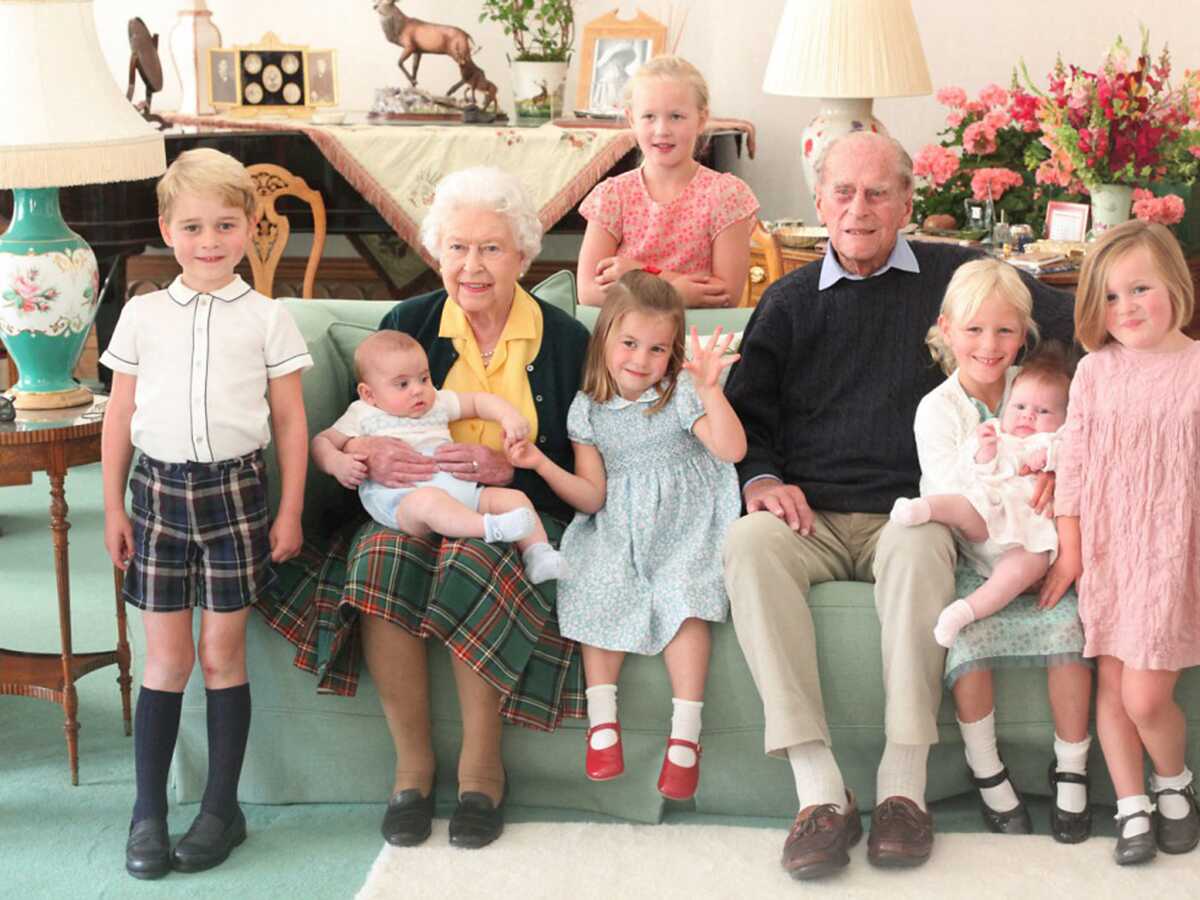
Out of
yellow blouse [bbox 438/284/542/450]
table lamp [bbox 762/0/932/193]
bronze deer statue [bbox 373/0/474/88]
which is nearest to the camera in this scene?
yellow blouse [bbox 438/284/542/450]

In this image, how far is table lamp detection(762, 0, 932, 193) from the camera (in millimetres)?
3951

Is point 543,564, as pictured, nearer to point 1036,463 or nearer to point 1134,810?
point 1036,463

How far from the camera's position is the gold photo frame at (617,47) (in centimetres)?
541

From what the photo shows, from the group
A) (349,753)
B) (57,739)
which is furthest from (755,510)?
(57,739)

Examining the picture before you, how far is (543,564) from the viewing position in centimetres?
246

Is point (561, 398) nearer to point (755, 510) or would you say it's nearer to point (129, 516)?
point (755, 510)

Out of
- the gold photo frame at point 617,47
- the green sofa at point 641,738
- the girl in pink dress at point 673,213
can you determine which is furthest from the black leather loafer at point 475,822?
the gold photo frame at point 617,47

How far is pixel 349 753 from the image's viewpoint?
256 centimetres

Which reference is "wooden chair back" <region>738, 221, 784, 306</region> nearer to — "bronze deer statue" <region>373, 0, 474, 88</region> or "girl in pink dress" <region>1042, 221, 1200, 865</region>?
"girl in pink dress" <region>1042, 221, 1200, 865</region>

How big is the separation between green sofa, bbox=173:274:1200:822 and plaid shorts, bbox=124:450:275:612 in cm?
15

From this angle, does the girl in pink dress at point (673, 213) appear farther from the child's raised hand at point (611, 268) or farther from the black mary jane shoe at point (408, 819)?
the black mary jane shoe at point (408, 819)

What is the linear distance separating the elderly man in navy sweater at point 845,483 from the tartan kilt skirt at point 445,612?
318mm

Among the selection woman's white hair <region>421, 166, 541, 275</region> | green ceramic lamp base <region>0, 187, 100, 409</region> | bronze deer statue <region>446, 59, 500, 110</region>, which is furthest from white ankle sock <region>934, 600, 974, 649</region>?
bronze deer statue <region>446, 59, 500, 110</region>

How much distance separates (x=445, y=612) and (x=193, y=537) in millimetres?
414
